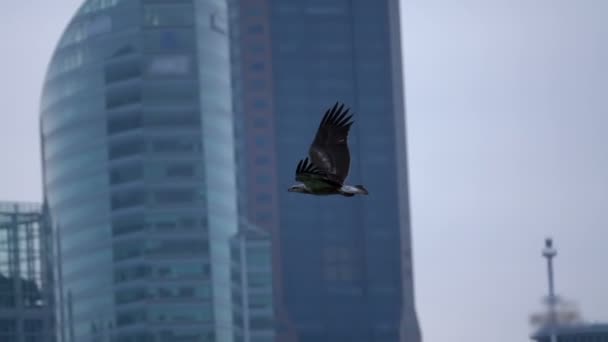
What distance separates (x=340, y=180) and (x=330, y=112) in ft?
6.79

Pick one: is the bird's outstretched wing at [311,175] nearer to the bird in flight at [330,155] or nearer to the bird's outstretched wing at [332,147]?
the bird in flight at [330,155]

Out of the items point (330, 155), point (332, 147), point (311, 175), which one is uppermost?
point (332, 147)

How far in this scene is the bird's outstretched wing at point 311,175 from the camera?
6253cm

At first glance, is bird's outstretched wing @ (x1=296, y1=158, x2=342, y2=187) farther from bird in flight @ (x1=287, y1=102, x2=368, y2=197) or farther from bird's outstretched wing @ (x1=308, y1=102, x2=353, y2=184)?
bird's outstretched wing @ (x1=308, y1=102, x2=353, y2=184)

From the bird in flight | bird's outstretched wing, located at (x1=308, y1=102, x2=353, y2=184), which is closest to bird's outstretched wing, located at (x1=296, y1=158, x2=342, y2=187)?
the bird in flight

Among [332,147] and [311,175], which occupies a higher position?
[332,147]

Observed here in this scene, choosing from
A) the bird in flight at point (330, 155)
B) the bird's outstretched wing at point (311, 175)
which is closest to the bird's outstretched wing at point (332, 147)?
the bird in flight at point (330, 155)

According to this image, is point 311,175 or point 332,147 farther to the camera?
point 311,175

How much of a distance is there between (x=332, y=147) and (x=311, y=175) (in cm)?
100

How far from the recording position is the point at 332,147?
62.8m

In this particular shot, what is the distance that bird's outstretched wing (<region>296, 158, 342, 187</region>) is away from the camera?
62531 mm

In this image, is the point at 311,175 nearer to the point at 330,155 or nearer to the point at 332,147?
the point at 330,155

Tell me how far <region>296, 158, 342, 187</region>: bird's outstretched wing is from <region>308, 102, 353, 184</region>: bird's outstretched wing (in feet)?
0.38

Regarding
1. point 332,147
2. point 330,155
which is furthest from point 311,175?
point 332,147
